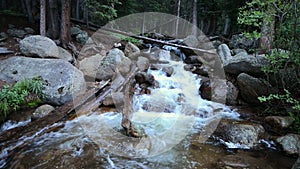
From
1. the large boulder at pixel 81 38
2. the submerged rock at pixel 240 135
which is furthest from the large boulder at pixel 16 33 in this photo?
the submerged rock at pixel 240 135

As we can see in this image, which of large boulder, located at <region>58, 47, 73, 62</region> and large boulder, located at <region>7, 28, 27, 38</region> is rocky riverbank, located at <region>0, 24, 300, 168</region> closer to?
large boulder, located at <region>58, 47, 73, 62</region>

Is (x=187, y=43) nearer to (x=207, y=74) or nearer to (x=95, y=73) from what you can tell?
(x=207, y=74)

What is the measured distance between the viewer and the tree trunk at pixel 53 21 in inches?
453

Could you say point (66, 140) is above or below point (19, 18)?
below

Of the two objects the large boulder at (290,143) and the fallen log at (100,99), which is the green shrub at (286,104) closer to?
the large boulder at (290,143)

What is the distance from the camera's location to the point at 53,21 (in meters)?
11.6

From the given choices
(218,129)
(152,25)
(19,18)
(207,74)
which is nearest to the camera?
(218,129)

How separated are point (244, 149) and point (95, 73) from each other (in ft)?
21.6

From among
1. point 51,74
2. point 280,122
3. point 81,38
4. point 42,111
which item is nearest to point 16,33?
point 81,38

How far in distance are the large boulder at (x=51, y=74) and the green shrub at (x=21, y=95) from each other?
0.25 metres

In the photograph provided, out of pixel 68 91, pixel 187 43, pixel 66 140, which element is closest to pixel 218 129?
pixel 66 140

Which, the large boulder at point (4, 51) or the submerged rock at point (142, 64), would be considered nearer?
the large boulder at point (4, 51)

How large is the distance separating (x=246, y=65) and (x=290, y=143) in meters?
3.91

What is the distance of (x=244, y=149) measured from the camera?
16.8 ft
